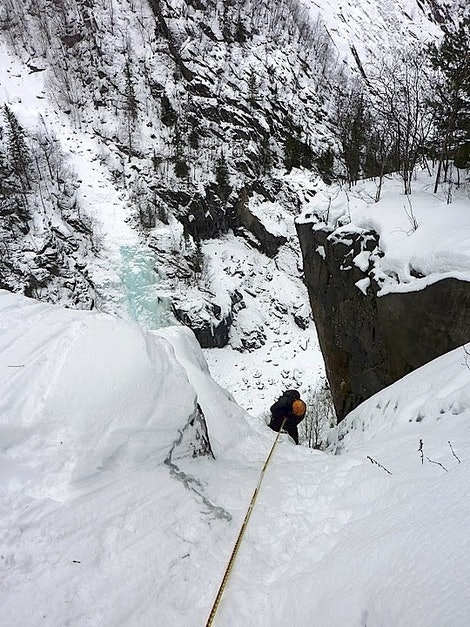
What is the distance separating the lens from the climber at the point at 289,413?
6.96 meters

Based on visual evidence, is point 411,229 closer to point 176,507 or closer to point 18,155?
point 176,507

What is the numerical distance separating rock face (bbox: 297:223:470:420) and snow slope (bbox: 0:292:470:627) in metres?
2.04

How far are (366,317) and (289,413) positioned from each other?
2800 mm

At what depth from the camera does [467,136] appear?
9.24m

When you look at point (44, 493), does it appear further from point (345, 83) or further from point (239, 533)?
point (345, 83)

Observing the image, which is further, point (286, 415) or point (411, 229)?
point (411, 229)

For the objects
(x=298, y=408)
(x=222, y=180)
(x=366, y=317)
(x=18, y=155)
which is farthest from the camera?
(x=222, y=180)

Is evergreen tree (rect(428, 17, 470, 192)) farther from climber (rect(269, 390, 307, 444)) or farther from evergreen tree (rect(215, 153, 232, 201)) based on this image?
evergreen tree (rect(215, 153, 232, 201))

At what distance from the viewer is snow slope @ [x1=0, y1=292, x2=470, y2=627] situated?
1888mm

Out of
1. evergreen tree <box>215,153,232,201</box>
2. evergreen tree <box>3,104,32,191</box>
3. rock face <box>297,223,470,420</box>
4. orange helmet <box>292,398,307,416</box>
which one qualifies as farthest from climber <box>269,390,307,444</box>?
evergreen tree <box>3,104,32,191</box>

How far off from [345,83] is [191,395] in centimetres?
4513

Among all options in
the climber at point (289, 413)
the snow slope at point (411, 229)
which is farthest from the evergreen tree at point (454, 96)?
the climber at point (289, 413)

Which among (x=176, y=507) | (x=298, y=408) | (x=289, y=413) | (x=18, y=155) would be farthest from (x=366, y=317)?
(x=18, y=155)

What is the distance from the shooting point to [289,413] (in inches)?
276
